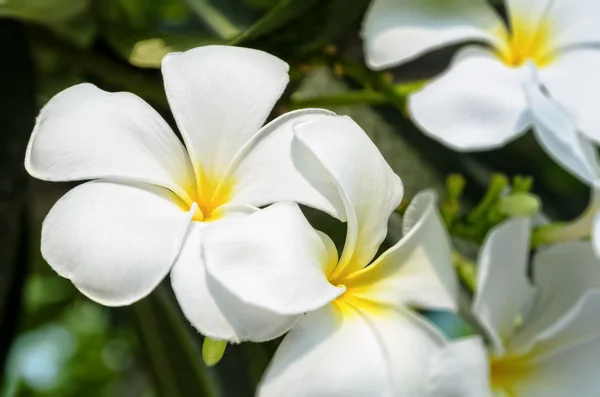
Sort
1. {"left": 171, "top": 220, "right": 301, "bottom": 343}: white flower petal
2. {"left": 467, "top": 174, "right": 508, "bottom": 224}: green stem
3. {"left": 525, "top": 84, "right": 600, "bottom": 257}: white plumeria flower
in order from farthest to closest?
{"left": 467, "top": 174, "right": 508, "bottom": 224}: green stem → {"left": 525, "top": 84, "right": 600, "bottom": 257}: white plumeria flower → {"left": 171, "top": 220, "right": 301, "bottom": 343}: white flower petal

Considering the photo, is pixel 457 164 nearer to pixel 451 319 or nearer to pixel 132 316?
pixel 451 319

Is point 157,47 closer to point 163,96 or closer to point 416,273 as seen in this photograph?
point 163,96

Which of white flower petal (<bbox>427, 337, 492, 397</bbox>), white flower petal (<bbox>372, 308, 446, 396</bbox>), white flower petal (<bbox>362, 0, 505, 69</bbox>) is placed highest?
white flower petal (<bbox>362, 0, 505, 69</bbox>)

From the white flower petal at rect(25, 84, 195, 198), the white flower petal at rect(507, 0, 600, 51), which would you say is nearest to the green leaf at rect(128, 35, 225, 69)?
the white flower petal at rect(25, 84, 195, 198)

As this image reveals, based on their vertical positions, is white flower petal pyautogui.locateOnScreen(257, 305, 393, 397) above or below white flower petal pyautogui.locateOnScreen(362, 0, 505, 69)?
below

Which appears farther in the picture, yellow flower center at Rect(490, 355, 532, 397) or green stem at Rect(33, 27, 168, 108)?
green stem at Rect(33, 27, 168, 108)

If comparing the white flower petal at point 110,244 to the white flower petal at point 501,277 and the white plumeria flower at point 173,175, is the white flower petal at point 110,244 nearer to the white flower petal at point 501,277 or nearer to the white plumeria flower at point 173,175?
the white plumeria flower at point 173,175

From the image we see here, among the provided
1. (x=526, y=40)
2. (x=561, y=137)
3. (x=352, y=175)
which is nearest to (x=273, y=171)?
(x=352, y=175)

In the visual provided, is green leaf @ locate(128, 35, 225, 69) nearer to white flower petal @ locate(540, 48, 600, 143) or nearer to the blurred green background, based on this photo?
the blurred green background
